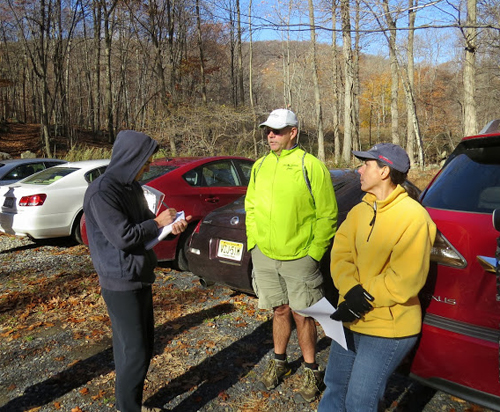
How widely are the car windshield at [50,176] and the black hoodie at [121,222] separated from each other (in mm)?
5503

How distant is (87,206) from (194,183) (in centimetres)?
365

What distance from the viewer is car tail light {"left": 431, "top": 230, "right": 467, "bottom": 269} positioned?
2045 mm

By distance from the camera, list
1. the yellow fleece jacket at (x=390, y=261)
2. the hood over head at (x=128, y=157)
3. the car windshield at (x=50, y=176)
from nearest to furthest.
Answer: the yellow fleece jacket at (x=390, y=261)
the hood over head at (x=128, y=157)
the car windshield at (x=50, y=176)

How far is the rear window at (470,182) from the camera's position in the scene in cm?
228

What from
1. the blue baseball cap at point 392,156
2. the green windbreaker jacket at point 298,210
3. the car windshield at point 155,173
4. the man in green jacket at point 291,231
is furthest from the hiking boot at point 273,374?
the car windshield at point 155,173

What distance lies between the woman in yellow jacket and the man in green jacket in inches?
28.2

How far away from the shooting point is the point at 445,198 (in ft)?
7.77

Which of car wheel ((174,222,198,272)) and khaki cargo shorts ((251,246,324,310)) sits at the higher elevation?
khaki cargo shorts ((251,246,324,310))

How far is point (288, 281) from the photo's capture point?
2.87m

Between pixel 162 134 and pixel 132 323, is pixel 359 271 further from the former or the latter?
pixel 162 134

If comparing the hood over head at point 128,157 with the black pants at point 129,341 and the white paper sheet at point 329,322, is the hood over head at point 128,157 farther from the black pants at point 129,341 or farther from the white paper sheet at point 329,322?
the white paper sheet at point 329,322

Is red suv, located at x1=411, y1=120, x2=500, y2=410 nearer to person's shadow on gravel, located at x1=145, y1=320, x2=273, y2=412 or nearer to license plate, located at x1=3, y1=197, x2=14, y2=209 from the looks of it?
person's shadow on gravel, located at x1=145, y1=320, x2=273, y2=412

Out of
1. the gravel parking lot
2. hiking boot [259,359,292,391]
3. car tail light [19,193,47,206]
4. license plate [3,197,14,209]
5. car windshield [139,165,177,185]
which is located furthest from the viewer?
license plate [3,197,14,209]

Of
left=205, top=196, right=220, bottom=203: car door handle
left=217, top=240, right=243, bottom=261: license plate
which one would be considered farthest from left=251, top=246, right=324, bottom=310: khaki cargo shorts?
left=205, top=196, right=220, bottom=203: car door handle
